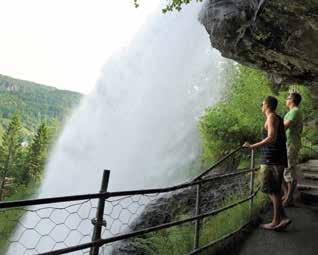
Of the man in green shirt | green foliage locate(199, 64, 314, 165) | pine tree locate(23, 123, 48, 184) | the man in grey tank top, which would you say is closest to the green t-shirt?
the man in green shirt

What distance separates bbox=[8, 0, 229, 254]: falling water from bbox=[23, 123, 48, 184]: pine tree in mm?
31295

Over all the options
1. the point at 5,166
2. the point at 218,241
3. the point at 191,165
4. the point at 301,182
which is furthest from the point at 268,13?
the point at 5,166

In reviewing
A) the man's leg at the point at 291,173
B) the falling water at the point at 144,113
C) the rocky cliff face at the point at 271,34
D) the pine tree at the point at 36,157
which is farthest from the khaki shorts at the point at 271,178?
the pine tree at the point at 36,157

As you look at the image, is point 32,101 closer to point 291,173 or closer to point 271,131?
point 291,173

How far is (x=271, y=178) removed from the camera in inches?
218

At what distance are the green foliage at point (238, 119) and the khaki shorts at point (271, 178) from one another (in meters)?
5.28

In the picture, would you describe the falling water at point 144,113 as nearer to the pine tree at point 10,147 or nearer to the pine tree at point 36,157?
the pine tree at point 10,147

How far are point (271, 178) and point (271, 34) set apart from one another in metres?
3.31

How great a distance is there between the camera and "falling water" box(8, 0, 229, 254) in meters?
16.6


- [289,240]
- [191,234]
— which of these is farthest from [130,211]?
Result: [289,240]

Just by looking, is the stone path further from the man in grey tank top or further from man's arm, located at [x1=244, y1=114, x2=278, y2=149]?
man's arm, located at [x1=244, y1=114, x2=278, y2=149]

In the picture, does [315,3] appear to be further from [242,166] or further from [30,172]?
[30,172]

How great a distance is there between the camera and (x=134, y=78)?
20797 millimetres

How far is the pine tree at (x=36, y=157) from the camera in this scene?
50.7 m
